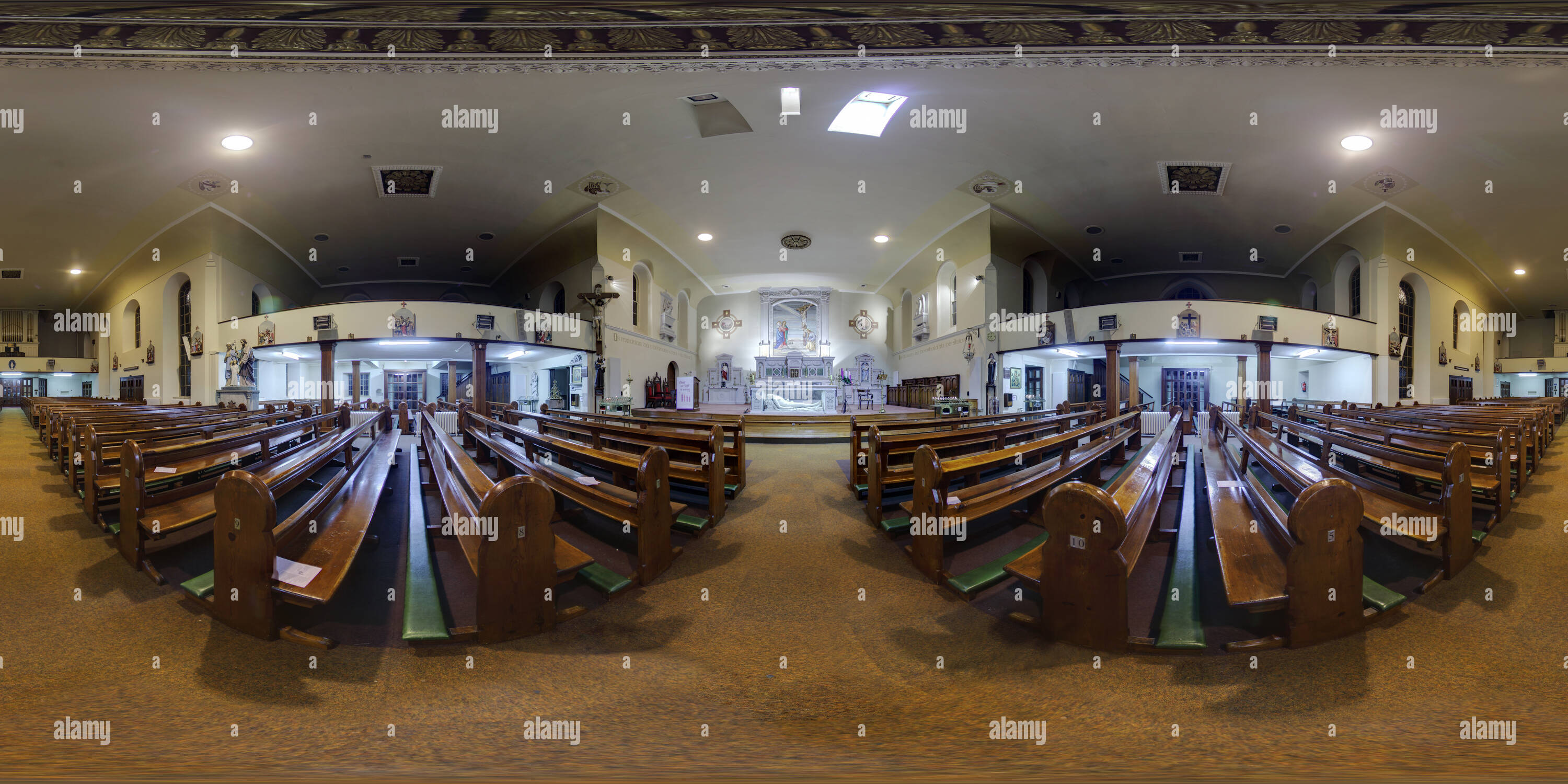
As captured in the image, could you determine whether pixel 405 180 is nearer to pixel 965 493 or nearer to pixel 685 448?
pixel 685 448

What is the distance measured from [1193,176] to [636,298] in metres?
12.6

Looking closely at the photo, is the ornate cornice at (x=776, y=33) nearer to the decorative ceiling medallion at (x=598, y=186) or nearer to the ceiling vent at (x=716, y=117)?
the ceiling vent at (x=716, y=117)

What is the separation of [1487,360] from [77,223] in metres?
35.6

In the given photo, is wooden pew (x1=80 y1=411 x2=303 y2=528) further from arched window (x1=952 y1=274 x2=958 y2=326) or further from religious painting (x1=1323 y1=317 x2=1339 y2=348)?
religious painting (x1=1323 y1=317 x2=1339 y2=348)

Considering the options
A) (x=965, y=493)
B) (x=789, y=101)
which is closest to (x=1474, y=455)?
(x=965, y=493)

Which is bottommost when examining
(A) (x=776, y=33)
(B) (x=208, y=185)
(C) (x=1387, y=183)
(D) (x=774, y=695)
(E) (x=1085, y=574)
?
(D) (x=774, y=695)

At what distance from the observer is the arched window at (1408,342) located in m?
13.3

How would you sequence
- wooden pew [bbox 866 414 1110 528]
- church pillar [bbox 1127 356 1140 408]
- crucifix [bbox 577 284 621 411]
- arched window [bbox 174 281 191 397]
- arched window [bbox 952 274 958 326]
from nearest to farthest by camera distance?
wooden pew [bbox 866 414 1110 528], arched window [bbox 174 281 191 397], church pillar [bbox 1127 356 1140 408], crucifix [bbox 577 284 621 411], arched window [bbox 952 274 958 326]

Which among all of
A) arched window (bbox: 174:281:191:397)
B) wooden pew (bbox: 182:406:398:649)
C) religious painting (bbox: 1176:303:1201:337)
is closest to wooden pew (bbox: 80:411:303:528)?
wooden pew (bbox: 182:406:398:649)

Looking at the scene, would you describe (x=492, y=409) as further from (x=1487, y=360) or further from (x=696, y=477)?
(x=1487, y=360)

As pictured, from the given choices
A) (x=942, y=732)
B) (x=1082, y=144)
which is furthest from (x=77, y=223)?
(x=1082, y=144)

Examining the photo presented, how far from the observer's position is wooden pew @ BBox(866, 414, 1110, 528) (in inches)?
141

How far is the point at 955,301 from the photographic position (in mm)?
14758

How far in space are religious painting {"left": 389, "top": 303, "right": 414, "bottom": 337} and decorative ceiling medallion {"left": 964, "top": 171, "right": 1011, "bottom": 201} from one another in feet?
39.3
